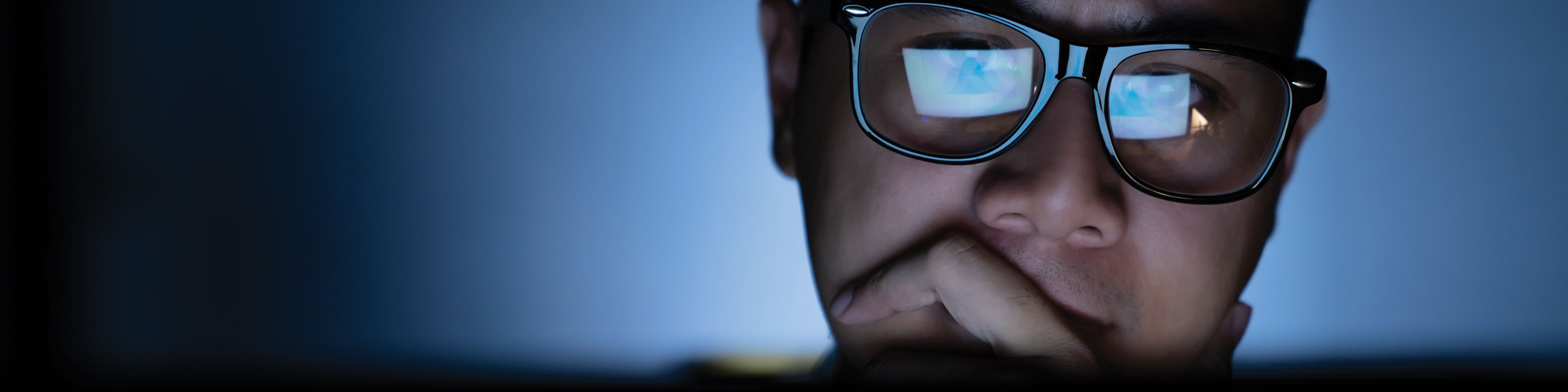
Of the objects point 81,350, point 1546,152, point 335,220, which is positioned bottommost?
point 81,350

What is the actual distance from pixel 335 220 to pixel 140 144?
5.7 inches

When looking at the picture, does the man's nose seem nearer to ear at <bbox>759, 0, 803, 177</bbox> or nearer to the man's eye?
the man's eye

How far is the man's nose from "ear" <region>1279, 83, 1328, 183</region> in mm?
340

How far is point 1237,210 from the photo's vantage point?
2.17ft

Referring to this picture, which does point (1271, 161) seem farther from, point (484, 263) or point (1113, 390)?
point (484, 263)

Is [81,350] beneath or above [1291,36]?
beneath

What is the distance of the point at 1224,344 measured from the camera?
67 centimetres

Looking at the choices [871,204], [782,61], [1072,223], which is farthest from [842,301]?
[782,61]

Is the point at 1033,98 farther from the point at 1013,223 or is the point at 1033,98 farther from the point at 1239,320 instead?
the point at 1239,320

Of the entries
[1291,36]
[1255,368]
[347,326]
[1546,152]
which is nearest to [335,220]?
[347,326]

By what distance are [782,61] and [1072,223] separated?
0.39 meters

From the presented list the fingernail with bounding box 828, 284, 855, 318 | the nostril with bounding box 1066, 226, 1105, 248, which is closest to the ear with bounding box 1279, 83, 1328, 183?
the nostril with bounding box 1066, 226, 1105, 248

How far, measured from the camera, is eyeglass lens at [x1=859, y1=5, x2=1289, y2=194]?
56 centimetres

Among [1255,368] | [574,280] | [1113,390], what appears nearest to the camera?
[1113,390]
